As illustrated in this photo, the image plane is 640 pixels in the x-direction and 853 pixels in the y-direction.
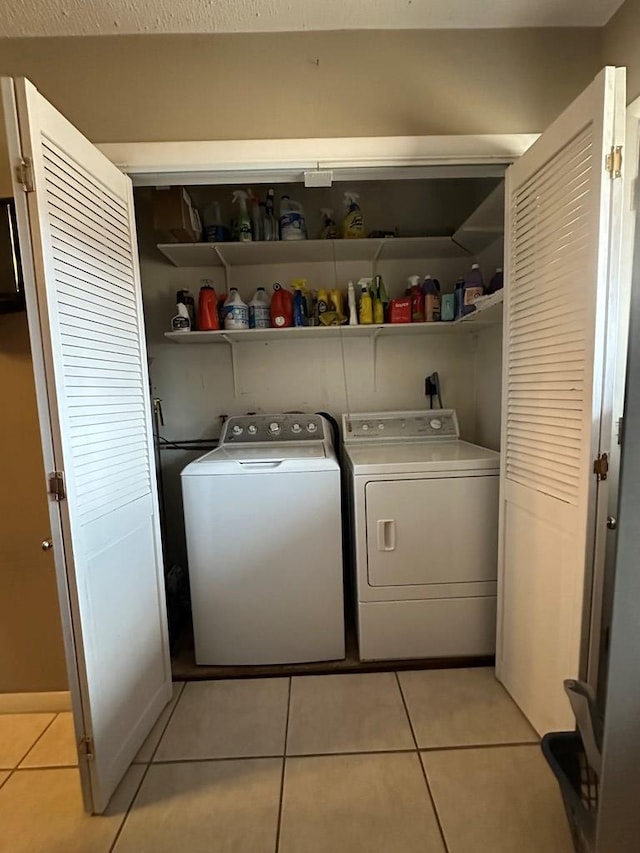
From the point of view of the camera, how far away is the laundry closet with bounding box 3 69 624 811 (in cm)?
108

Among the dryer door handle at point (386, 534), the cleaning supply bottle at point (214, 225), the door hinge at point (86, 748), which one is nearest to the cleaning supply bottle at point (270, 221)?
the cleaning supply bottle at point (214, 225)

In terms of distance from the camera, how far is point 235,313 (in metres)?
2.13

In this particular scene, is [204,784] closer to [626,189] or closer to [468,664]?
[468,664]

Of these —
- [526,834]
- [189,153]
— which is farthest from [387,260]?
[526,834]

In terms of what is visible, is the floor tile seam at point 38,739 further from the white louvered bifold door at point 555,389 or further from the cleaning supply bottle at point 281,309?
the cleaning supply bottle at point 281,309

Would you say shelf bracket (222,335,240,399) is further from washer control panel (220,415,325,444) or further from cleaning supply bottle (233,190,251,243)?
cleaning supply bottle (233,190,251,243)

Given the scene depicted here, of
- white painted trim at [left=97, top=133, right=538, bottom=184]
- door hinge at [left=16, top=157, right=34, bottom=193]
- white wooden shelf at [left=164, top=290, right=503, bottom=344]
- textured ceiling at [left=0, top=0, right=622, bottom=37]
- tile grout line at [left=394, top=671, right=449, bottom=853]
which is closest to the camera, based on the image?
door hinge at [left=16, top=157, right=34, bottom=193]

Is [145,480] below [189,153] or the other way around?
below

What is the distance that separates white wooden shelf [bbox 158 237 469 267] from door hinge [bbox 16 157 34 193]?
1018 mm

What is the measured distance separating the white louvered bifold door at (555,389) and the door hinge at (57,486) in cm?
143

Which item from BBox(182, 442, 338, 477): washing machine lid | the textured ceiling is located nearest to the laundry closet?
BBox(182, 442, 338, 477): washing machine lid

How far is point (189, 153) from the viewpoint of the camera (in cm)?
149

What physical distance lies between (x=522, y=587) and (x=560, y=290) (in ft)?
3.43

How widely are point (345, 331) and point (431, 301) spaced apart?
1.57 ft
